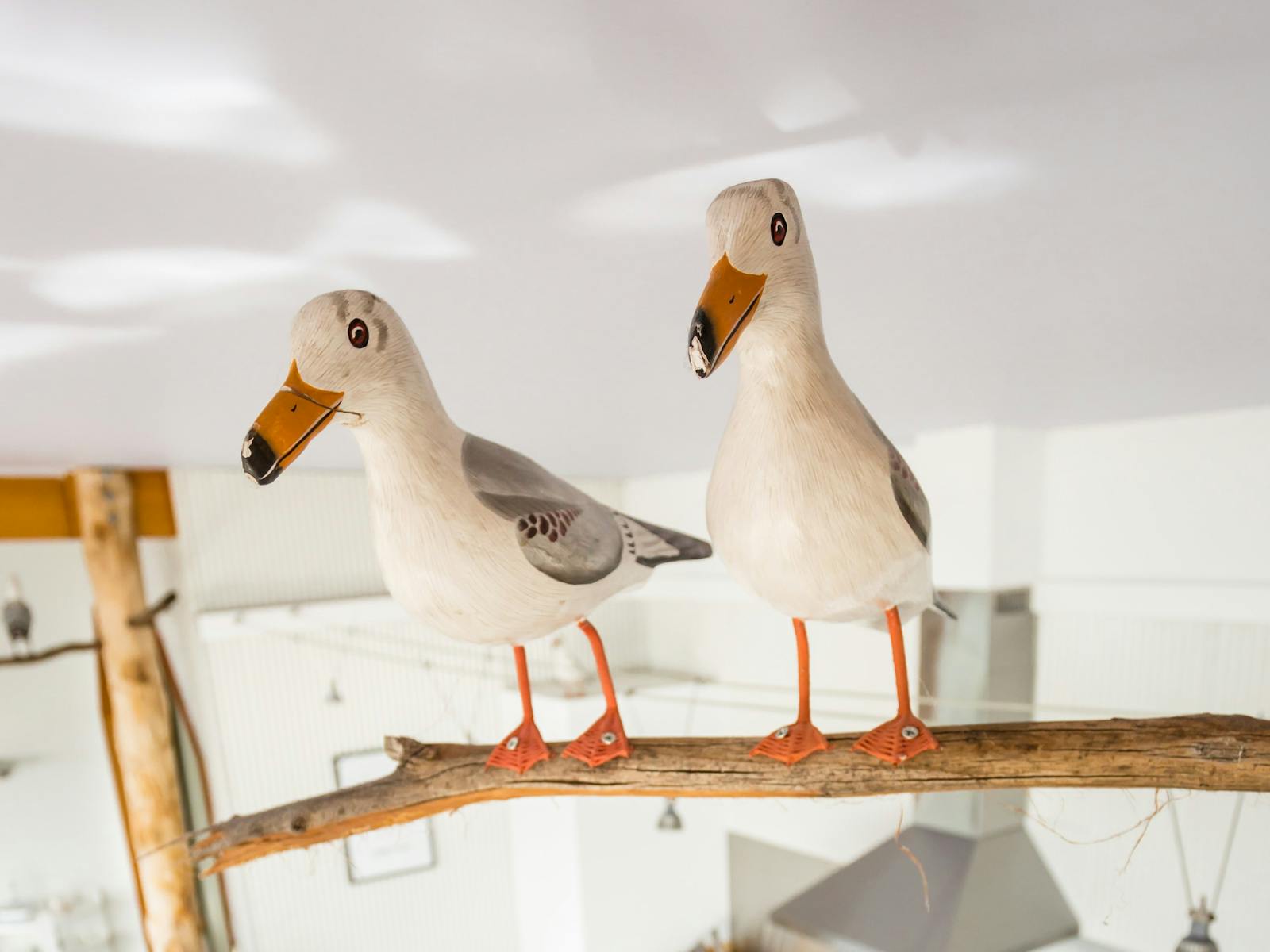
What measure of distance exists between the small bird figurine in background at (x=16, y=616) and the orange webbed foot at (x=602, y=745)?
8.85 feet

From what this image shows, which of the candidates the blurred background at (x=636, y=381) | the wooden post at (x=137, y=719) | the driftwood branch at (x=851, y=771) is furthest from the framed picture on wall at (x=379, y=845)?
the driftwood branch at (x=851, y=771)

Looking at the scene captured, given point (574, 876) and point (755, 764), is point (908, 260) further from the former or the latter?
point (574, 876)

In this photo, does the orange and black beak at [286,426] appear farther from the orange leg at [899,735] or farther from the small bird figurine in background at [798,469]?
the orange leg at [899,735]

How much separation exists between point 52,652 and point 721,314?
290 cm

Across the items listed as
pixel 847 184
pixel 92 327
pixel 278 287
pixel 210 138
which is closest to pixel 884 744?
pixel 847 184

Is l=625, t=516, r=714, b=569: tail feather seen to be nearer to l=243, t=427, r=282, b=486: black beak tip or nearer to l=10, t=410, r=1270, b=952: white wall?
l=243, t=427, r=282, b=486: black beak tip

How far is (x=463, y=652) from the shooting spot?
332 centimetres

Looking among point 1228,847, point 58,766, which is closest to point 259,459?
point 1228,847

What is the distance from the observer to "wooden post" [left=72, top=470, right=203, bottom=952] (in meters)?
2.36

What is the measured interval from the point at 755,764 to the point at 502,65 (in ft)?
1.96

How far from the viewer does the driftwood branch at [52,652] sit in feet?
8.14

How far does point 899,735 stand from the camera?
64cm

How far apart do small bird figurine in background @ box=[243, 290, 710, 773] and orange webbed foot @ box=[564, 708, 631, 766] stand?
0.42 ft

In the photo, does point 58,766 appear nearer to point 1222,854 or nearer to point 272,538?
point 272,538
